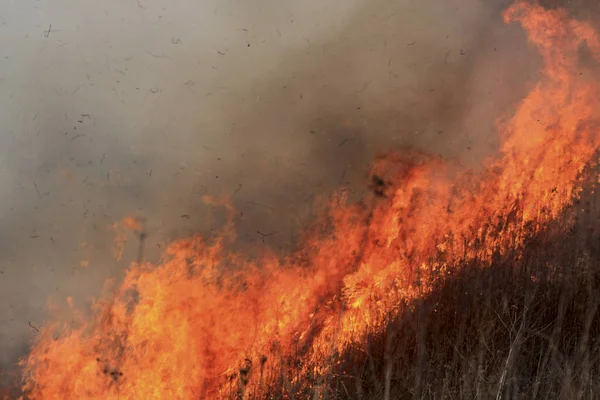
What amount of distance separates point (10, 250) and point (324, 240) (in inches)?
127

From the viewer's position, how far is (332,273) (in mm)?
5945

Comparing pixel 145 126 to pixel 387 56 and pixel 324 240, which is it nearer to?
pixel 324 240

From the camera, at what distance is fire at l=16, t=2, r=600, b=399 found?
5.39 m

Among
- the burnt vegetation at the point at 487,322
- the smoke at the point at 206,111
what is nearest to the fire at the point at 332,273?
the burnt vegetation at the point at 487,322

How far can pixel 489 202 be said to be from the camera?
261 inches

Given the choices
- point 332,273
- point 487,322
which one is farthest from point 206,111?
point 487,322

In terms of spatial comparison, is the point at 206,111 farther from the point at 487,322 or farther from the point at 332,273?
the point at 487,322

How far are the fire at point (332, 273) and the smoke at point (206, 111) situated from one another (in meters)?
0.26

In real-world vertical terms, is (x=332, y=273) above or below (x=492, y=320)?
below

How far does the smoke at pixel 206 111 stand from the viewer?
5707mm

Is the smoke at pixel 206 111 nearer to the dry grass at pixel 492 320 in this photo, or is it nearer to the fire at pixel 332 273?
the fire at pixel 332 273

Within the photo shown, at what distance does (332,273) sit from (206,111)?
7.43 feet

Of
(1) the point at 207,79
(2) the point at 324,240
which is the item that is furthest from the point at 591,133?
(1) the point at 207,79

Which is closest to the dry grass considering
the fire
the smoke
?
the fire
